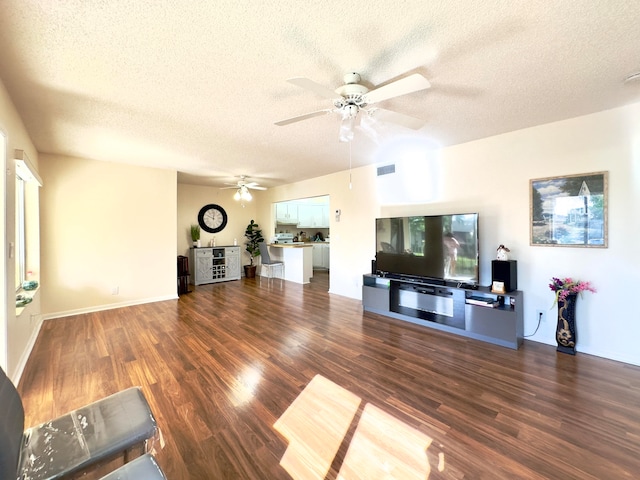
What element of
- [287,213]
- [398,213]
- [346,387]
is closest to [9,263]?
[346,387]

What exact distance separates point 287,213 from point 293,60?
21.2 feet

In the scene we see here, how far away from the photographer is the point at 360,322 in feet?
12.5

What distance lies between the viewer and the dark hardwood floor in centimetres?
155

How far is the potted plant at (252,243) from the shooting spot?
7.53 meters

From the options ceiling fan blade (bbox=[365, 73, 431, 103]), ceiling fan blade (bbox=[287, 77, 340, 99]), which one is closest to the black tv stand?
ceiling fan blade (bbox=[365, 73, 431, 103])

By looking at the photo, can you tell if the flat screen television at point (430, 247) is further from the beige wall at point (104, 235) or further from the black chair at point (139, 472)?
the beige wall at point (104, 235)

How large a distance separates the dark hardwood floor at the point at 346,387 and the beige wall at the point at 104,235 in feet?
2.11

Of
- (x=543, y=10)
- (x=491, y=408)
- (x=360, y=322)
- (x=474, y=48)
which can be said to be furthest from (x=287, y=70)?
(x=360, y=322)

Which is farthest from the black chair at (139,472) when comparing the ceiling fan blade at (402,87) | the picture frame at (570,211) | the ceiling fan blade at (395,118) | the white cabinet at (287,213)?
the white cabinet at (287,213)

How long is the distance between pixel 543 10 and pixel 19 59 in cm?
327

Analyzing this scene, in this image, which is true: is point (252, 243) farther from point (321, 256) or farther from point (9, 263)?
point (9, 263)

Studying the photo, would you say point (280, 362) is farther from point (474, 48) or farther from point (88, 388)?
point (474, 48)

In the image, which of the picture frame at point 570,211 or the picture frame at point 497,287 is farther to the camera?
the picture frame at point 497,287

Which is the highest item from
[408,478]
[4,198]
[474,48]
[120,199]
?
[474,48]
